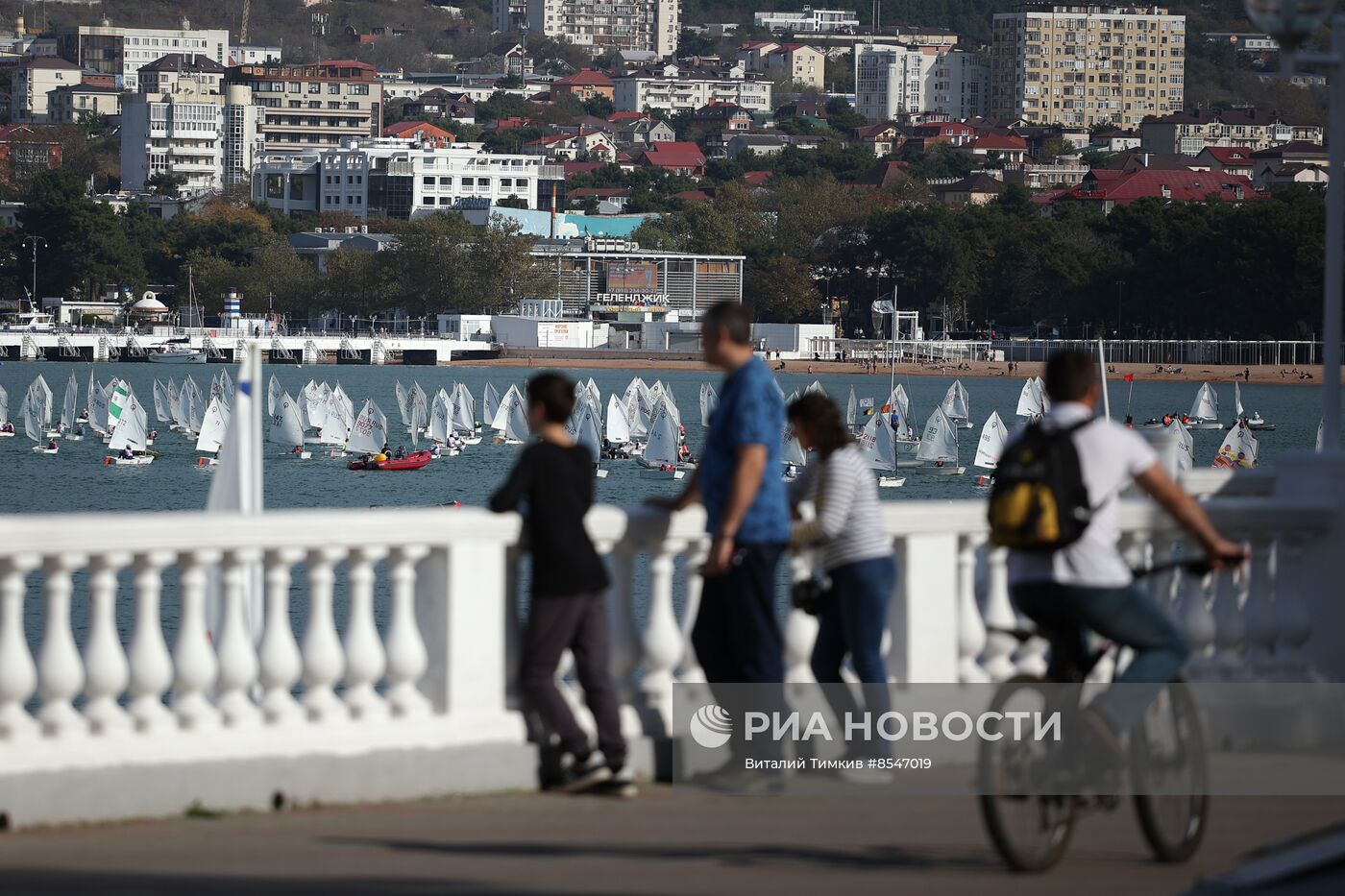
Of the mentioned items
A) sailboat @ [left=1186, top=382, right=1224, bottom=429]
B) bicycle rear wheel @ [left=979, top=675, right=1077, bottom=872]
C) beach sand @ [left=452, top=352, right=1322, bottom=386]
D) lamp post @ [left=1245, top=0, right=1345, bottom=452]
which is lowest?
sailboat @ [left=1186, top=382, right=1224, bottom=429]

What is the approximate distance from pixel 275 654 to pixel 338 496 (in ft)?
184

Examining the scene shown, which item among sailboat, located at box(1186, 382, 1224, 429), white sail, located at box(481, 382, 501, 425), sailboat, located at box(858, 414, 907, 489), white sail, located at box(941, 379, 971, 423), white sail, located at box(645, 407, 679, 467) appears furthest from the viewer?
sailboat, located at box(1186, 382, 1224, 429)

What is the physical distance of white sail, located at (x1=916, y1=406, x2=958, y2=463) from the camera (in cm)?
6956

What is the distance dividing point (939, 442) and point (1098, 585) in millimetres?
64044

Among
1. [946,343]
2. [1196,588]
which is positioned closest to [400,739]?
[1196,588]

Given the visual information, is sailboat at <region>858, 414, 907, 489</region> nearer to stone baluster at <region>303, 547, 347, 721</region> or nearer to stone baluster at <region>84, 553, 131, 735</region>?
stone baluster at <region>303, 547, 347, 721</region>

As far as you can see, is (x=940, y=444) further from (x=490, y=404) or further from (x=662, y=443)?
(x=490, y=404)

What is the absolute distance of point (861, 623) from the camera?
6.95 metres

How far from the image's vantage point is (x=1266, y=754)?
7.81 m

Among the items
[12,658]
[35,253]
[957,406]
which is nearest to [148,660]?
[12,658]

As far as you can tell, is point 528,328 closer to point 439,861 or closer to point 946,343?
point 946,343

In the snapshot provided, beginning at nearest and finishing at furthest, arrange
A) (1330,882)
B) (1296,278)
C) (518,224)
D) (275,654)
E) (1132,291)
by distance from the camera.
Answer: (1330,882) < (275,654) < (1296,278) < (1132,291) < (518,224)

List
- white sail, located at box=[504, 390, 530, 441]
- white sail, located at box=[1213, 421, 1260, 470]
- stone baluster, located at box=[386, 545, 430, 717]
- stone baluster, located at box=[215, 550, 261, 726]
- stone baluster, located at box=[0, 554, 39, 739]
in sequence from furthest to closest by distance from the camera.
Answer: white sail, located at box=[504, 390, 530, 441] < white sail, located at box=[1213, 421, 1260, 470] < stone baluster, located at box=[386, 545, 430, 717] < stone baluster, located at box=[215, 550, 261, 726] < stone baluster, located at box=[0, 554, 39, 739]

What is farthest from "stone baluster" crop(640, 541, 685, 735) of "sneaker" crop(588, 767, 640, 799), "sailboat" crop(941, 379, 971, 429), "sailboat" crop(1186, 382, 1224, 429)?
"sailboat" crop(1186, 382, 1224, 429)
